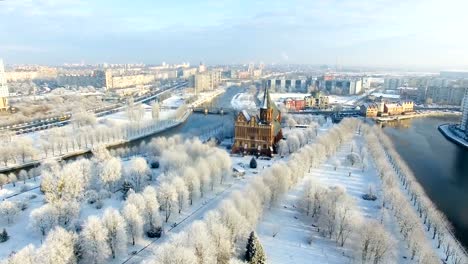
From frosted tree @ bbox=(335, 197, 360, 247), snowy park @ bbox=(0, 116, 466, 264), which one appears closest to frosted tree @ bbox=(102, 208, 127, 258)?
snowy park @ bbox=(0, 116, 466, 264)

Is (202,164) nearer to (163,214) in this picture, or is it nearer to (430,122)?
(163,214)

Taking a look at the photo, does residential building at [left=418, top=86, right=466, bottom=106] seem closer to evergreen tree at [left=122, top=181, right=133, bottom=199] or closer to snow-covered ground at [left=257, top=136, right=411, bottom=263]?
snow-covered ground at [left=257, top=136, right=411, bottom=263]

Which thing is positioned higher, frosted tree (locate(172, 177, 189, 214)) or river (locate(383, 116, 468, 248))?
frosted tree (locate(172, 177, 189, 214))

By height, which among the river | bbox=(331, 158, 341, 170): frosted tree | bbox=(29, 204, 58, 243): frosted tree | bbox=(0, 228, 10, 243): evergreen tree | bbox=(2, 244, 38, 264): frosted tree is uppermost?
bbox=(2, 244, 38, 264): frosted tree

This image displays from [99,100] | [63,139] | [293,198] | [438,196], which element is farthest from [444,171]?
[99,100]

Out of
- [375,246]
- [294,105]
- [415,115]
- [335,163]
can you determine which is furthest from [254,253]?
[415,115]

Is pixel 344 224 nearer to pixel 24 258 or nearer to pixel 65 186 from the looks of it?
pixel 24 258

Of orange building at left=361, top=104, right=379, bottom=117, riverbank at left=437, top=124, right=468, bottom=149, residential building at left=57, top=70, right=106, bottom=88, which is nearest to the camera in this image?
riverbank at left=437, top=124, right=468, bottom=149
